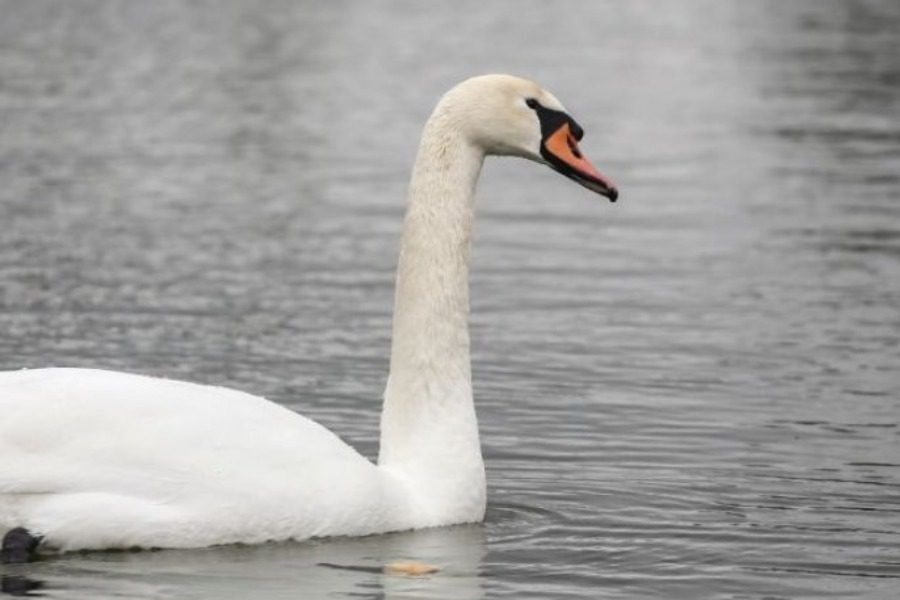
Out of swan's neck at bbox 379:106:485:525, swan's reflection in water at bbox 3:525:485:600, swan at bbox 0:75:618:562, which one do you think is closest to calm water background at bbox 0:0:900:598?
swan's reflection in water at bbox 3:525:485:600

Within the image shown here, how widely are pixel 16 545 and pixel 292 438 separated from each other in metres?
1.10

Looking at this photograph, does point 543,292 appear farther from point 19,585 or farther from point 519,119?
point 19,585

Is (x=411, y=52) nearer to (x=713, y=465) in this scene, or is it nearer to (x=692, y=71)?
(x=692, y=71)

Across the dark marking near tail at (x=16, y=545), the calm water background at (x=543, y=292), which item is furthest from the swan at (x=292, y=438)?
the calm water background at (x=543, y=292)

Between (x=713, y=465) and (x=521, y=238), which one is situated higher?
(x=521, y=238)

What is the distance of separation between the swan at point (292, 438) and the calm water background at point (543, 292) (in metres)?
0.14

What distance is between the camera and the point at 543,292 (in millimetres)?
16281

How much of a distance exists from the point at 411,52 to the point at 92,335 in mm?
22446

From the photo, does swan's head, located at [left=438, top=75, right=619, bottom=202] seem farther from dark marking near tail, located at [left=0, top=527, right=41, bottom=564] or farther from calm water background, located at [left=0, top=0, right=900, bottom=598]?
dark marking near tail, located at [left=0, top=527, right=41, bottom=564]

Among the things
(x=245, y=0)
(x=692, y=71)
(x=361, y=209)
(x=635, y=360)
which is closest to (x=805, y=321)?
(x=635, y=360)

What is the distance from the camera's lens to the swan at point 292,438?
892 cm

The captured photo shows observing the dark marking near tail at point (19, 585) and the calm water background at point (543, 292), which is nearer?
the dark marking near tail at point (19, 585)

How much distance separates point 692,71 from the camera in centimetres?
3416

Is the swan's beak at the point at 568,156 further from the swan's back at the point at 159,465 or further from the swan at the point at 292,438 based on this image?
the swan's back at the point at 159,465
